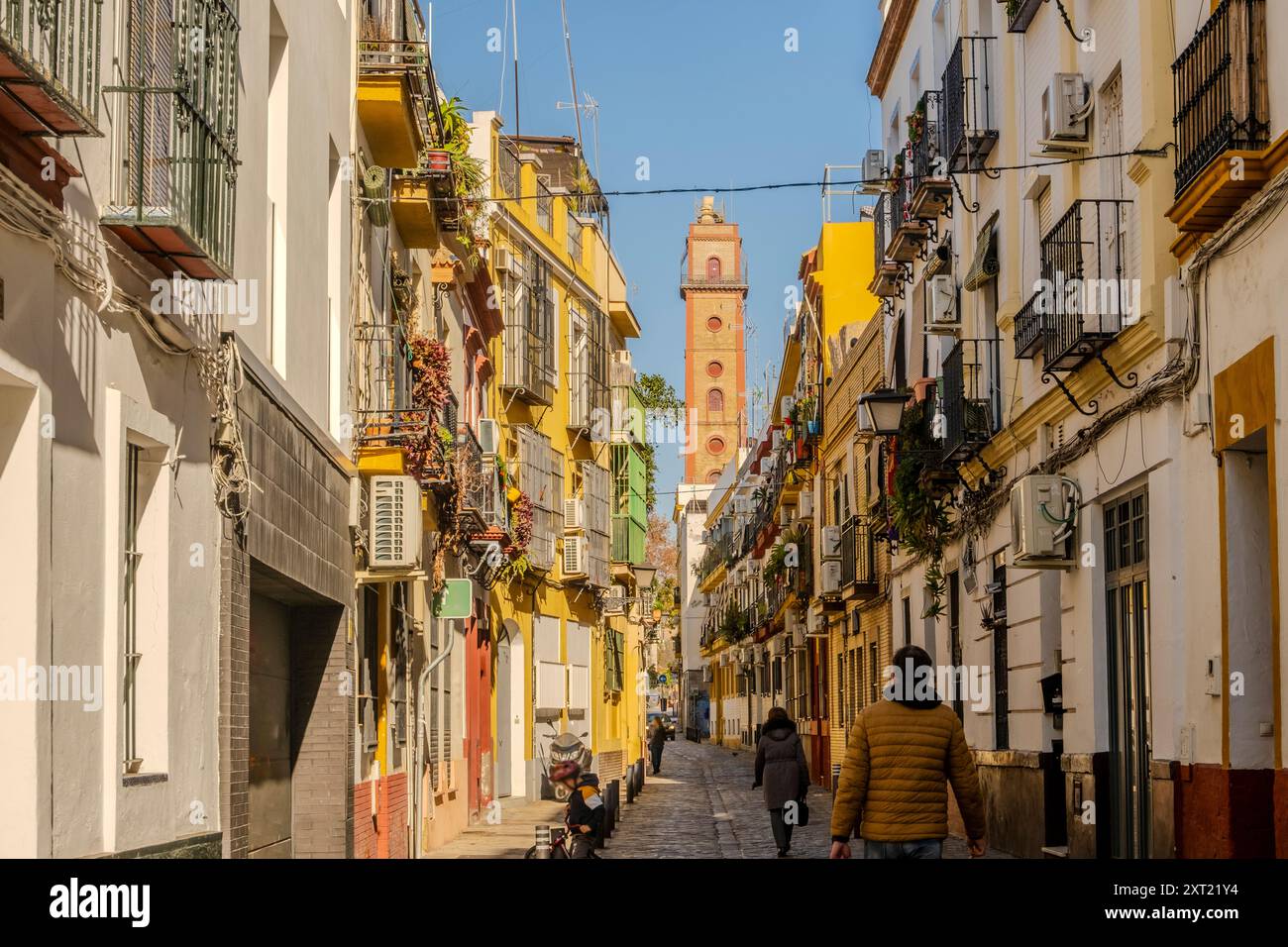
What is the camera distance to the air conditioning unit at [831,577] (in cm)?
3394

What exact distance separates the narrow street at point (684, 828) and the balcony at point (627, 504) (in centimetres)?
524

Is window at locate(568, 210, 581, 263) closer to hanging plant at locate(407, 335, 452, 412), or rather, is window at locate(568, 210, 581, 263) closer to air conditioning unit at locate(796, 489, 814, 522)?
air conditioning unit at locate(796, 489, 814, 522)

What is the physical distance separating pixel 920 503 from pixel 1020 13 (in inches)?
289

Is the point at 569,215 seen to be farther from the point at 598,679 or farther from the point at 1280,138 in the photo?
the point at 1280,138

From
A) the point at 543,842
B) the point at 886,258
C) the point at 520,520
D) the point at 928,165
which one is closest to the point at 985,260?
the point at 928,165

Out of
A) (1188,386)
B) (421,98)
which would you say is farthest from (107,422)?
(421,98)

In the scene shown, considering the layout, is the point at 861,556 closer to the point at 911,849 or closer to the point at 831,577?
the point at 831,577

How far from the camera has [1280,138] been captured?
10.1m

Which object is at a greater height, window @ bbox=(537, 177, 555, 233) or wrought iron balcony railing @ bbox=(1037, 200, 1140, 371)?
window @ bbox=(537, 177, 555, 233)

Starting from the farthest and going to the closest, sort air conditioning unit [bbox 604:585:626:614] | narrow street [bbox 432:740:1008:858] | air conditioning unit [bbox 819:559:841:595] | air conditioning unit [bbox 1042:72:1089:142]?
air conditioning unit [bbox 604:585:626:614] → air conditioning unit [bbox 819:559:841:595] → narrow street [bbox 432:740:1008:858] → air conditioning unit [bbox 1042:72:1089:142]

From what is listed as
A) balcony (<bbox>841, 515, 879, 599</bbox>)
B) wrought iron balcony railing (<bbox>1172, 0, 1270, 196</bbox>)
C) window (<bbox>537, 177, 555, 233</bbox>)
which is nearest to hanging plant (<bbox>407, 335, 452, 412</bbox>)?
wrought iron balcony railing (<bbox>1172, 0, 1270, 196</bbox>)

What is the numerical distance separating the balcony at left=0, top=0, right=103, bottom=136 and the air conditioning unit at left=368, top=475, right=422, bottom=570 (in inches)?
343

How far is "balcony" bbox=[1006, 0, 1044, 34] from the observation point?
1702cm

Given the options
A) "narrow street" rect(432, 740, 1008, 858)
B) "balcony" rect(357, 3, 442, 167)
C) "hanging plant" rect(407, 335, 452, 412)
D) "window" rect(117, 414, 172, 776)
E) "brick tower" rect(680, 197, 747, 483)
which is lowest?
"narrow street" rect(432, 740, 1008, 858)
